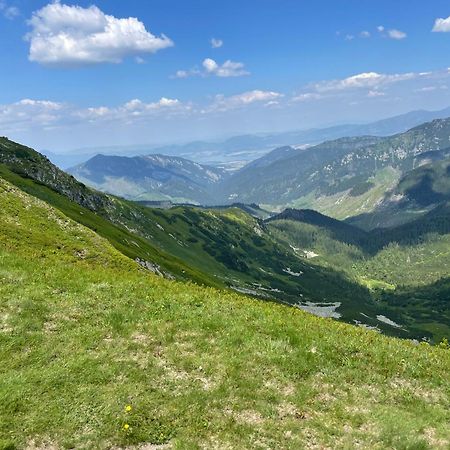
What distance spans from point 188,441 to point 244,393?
4.14m

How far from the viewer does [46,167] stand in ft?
549

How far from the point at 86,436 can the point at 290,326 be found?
567 inches

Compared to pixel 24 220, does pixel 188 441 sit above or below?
below

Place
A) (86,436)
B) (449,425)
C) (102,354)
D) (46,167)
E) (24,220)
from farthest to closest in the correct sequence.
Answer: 1. (46,167)
2. (24,220)
3. (102,354)
4. (449,425)
5. (86,436)

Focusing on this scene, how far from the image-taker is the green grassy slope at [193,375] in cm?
1955

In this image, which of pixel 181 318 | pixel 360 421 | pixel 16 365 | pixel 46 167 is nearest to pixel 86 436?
pixel 16 365

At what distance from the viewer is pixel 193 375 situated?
23.3m

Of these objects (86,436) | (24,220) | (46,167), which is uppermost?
(46,167)

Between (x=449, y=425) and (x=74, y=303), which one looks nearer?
(x=449, y=425)

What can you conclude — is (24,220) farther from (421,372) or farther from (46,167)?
(46,167)

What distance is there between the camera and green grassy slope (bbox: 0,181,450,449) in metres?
19.5

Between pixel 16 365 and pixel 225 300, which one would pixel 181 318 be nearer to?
pixel 225 300

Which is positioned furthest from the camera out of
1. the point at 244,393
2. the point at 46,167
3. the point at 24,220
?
the point at 46,167

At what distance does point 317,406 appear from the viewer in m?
21.9
